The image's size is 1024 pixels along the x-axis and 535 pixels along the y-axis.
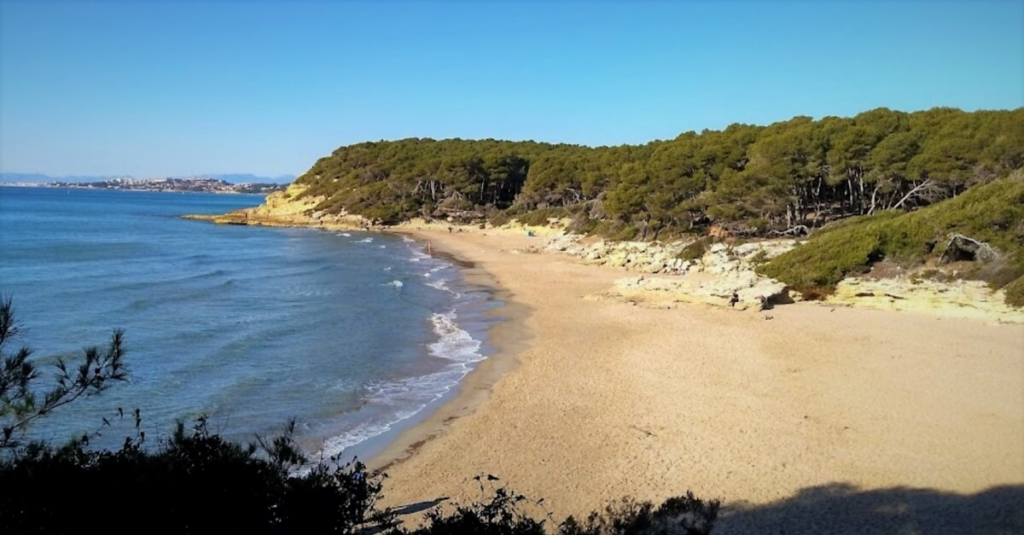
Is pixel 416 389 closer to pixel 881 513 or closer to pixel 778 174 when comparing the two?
pixel 881 513

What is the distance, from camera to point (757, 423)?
10.7m

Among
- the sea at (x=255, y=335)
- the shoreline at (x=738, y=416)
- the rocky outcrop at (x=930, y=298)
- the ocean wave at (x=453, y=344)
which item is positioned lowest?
the sea at (x=255, y=335)

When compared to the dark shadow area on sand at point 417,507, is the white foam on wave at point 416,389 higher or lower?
lower

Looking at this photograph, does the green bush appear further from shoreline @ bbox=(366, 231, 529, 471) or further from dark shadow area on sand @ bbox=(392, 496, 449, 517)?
dark shadow area on sand @ bbox=(392, 496, 449, 517)

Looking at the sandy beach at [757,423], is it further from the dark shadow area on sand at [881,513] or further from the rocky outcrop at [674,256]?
the rocky outcrop at [674,256]

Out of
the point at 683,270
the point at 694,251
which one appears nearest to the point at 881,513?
the point at 683,270

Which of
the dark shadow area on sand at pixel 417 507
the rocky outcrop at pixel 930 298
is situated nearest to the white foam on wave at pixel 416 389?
the dark shadow area on sand at pixel 417 507

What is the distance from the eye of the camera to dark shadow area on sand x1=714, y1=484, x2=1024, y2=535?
7004 millimetres

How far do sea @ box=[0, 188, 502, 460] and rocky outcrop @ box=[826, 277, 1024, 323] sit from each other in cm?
1093

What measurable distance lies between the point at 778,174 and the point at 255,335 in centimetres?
2556

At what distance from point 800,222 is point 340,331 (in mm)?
24475

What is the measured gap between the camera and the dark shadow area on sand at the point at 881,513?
7004 millimetres

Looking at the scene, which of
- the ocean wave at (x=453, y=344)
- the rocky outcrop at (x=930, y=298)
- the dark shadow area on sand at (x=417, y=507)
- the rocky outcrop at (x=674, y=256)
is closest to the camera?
the dark shadow area on sand at (x=417, y=507)

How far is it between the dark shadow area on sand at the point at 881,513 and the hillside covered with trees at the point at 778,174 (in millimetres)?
24854
